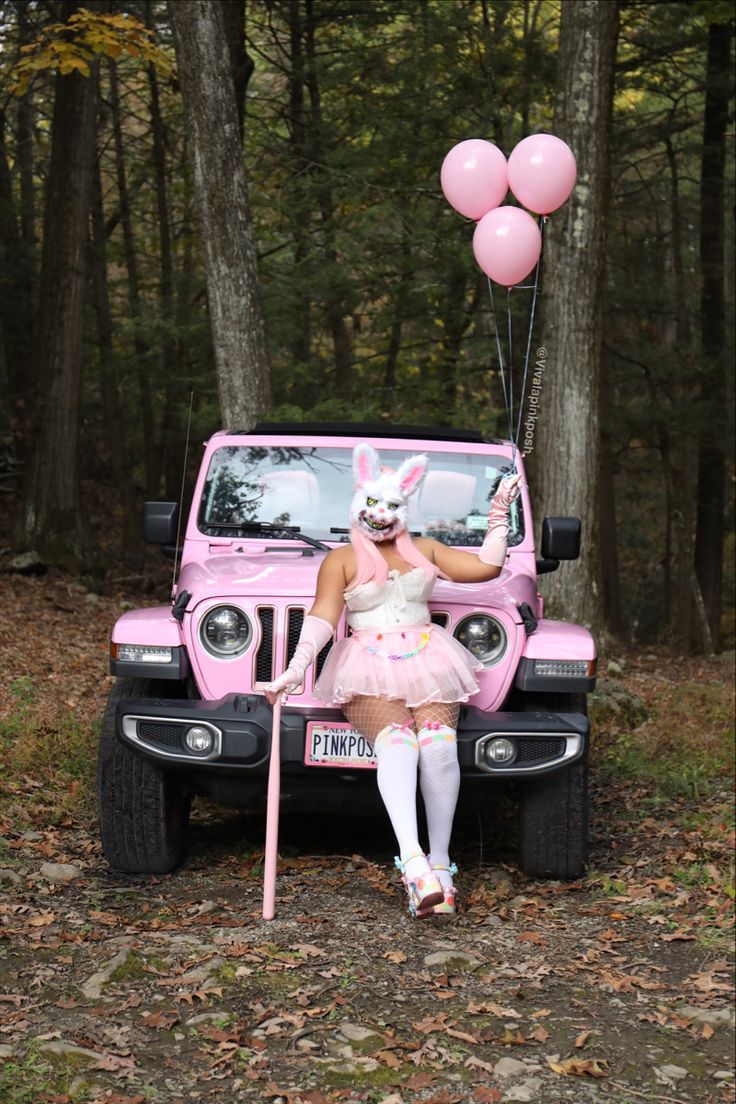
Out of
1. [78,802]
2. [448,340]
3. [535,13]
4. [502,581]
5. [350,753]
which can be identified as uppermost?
[535,13]

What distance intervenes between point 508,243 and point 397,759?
332cm

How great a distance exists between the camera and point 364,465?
5617mm

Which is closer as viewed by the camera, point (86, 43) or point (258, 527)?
point (258, 527)

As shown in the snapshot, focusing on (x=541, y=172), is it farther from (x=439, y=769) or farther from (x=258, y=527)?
(x=439, y=769)

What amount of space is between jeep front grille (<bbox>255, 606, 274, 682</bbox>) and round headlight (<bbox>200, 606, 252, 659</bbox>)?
0.06 m

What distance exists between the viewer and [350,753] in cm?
542

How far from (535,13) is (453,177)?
10.8 metres

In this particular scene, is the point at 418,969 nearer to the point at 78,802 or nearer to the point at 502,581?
the point at 502,581

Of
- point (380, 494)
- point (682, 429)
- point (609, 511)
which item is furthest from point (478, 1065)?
point (609, 511)

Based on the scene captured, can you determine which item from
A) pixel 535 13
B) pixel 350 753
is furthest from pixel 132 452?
pixel 350 753

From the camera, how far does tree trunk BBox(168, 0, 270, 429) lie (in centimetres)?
1086

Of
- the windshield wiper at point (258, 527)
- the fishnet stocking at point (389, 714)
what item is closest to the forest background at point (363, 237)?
the windshield wiper at point (258, 527)

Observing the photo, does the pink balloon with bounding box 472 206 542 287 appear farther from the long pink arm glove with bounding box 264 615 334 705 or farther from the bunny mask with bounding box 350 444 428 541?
the long pink arm glove with bounding box 264 615 334 705

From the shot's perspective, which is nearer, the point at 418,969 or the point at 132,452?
the point at 418,969
